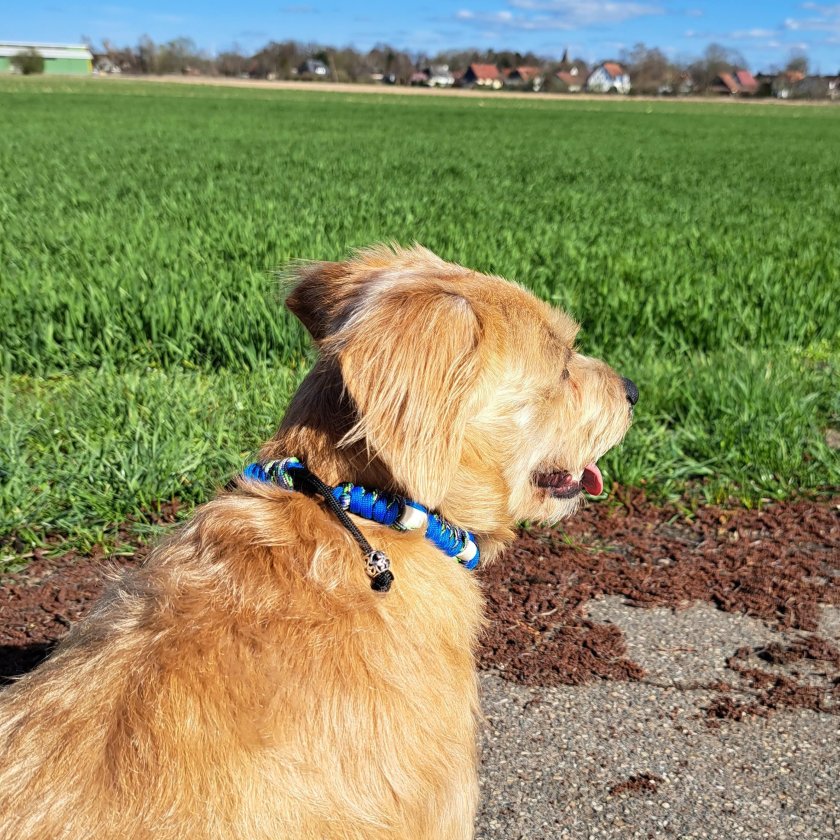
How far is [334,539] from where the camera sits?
194 centimetres

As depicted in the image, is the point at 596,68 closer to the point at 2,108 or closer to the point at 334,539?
the point at 2,108

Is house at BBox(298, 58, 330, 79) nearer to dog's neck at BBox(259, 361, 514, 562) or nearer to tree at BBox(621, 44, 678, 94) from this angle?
tree at BBox(621, 44, 678, 94)

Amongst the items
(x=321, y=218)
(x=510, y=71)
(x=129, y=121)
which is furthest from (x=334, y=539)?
(x=510, y=71)

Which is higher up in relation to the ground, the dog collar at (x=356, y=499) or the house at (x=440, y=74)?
the dog collar at (x=356, y=499)

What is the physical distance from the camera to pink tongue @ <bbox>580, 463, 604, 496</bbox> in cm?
293

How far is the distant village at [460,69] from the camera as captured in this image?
122312 mm

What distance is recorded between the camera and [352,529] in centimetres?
195

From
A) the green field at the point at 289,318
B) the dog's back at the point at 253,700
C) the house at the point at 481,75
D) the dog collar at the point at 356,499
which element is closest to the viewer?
the dog's back at the point at 253,700

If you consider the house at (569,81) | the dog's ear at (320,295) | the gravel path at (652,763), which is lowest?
the house at (569,81)

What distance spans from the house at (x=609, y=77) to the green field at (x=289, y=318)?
412 feet

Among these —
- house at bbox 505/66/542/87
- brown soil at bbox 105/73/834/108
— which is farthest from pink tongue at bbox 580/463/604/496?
house at bbox 505/66/542/87

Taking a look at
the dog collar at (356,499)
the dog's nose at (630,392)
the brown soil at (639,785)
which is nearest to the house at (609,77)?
the dog's nose at (630,392)

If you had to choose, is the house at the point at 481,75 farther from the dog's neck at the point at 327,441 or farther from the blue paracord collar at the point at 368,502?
the blue paracord collar at the point at 368,502

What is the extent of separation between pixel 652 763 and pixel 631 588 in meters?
1.11
